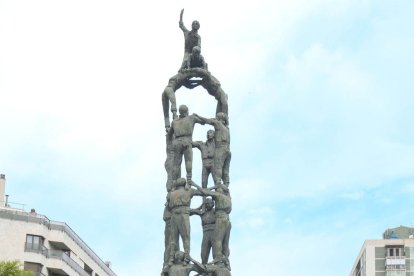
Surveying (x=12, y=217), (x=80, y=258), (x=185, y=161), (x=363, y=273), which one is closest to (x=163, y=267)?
(x=185, y=161)

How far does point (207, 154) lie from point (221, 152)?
335 millimetres

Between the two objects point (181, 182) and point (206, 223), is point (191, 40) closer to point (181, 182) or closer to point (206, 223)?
point (181, 182)

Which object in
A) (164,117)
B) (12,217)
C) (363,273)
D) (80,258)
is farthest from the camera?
(363,273)

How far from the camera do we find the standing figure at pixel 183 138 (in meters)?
18.7

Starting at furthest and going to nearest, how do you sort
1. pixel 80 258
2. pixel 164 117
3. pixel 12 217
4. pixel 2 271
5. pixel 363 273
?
pixel 363 273, pixel 80 258, pixel 12 217, pixel 2 271, pixel 164 117

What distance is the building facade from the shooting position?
93188 millimetres

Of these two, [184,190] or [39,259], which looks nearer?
[184,190]

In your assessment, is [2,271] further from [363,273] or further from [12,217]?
[363,273]

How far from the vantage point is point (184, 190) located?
18141mm

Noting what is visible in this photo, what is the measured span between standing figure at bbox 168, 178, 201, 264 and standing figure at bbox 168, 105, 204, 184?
1.98ft

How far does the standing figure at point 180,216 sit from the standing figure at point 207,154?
0.80 metres

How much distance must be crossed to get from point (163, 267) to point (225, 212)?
157 centimetres

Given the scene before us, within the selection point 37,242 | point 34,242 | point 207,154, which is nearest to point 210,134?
point 207,154

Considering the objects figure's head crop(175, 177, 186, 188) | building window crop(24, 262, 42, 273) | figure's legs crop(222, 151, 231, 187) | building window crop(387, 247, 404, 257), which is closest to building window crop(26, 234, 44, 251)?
building window crop(24, 262, 42, 273)
